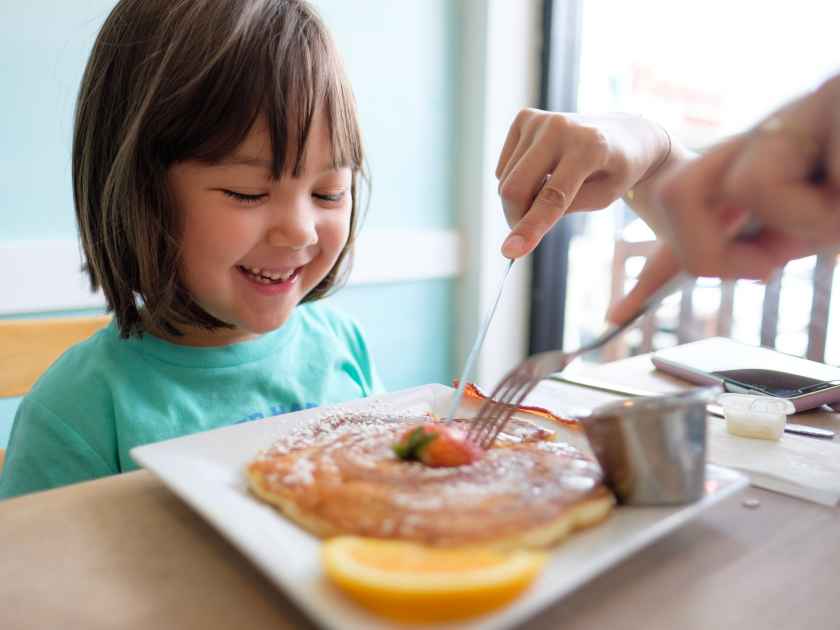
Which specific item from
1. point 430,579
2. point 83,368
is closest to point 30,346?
point 83,368

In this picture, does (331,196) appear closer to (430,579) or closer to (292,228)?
(292,228)

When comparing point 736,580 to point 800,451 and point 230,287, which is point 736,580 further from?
point 230,287

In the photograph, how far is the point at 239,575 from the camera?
1.70ft

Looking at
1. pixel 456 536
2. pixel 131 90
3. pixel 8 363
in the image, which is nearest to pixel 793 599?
pixel 456 536

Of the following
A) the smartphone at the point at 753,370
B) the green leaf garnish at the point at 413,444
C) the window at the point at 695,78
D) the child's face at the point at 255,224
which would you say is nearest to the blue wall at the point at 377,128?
the window at the point at 695,78

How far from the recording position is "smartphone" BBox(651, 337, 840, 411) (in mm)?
1032

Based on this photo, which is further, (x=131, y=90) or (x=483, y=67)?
(x=483, y=67)

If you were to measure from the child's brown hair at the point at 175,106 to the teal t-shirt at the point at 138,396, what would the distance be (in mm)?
86

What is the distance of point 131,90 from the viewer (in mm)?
953

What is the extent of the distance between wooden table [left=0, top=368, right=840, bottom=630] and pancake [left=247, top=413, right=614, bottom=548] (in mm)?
57

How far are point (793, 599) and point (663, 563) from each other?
0.31ft

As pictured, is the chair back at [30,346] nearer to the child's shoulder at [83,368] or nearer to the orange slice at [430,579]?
the child's shoulder at [83,368]

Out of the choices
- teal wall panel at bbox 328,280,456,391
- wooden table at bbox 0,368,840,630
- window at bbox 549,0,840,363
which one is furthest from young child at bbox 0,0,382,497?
window at bbox 549,0,840,363

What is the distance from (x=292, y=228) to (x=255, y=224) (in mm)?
54
